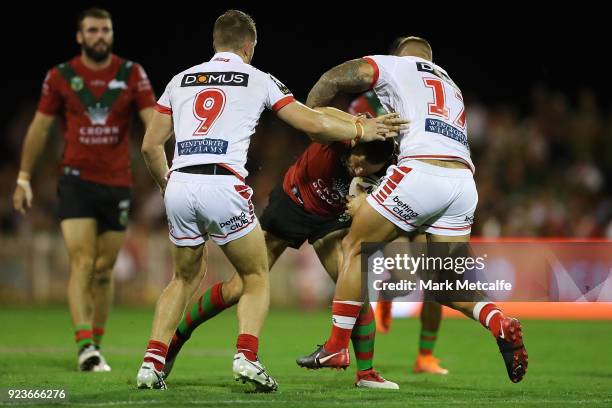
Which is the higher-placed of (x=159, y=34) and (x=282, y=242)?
(x=159, y=34)

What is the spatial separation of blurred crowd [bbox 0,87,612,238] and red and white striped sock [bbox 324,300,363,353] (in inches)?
345

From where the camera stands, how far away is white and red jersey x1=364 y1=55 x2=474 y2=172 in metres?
7.29

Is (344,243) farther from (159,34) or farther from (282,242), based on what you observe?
(159,34)

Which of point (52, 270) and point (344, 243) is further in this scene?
point (52, 270)

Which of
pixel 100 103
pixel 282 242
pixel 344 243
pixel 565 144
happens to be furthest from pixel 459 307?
pixel 565 144

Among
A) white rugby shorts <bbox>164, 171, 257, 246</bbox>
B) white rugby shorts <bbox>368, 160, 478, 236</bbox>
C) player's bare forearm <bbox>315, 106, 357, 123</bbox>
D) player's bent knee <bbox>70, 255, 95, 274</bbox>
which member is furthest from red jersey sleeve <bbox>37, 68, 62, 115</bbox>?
white rugby shorts <bbox>368, 160, 478, 236</bbox>

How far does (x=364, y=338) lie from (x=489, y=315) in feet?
3.22

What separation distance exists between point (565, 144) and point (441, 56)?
167 inches

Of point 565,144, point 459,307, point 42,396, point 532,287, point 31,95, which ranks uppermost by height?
point 31,95

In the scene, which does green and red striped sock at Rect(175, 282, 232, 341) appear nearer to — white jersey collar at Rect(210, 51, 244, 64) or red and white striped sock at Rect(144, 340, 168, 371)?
red and white striped sock at Rect(144, 340, 168, 371)

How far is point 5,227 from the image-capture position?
20547 mm

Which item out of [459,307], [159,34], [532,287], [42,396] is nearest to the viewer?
[42,396]

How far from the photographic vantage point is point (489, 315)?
7.13m

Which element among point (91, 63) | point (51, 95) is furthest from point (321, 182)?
point (51, 95)
